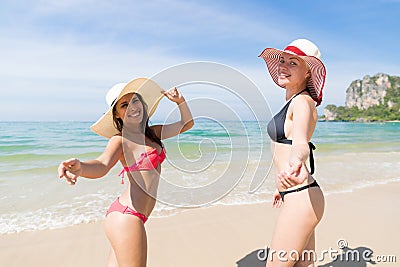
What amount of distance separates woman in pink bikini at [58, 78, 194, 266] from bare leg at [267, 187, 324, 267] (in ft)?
3.25

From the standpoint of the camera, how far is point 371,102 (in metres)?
119

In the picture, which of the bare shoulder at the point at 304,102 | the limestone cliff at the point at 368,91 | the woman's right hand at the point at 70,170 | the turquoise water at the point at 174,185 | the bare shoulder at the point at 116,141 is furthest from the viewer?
the limestone cliff at the point at 368,91

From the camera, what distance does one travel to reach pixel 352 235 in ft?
15.2

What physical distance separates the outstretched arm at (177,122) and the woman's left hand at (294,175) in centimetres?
132

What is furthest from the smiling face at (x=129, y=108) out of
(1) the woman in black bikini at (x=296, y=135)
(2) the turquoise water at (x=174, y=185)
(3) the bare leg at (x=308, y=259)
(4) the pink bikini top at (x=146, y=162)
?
(3) the bare leg at (x=308, y=259)

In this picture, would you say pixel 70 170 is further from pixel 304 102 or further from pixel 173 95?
pixel 304 102

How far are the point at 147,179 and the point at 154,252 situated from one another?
1.91 m

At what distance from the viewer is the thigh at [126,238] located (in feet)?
7.88

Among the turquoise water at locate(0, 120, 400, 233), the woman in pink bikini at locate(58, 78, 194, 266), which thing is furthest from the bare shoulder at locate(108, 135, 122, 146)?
the turquoise water at locate(0, 120, 400, 233)

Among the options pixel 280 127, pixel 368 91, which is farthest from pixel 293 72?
pixel 368 91

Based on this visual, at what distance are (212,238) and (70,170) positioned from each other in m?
2.95

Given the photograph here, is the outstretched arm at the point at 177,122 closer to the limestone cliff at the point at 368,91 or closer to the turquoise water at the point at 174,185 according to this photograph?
the turquoise water at the point at 174,185

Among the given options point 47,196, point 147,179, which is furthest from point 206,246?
point 47,196

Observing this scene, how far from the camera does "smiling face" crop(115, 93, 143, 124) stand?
2678 mm
